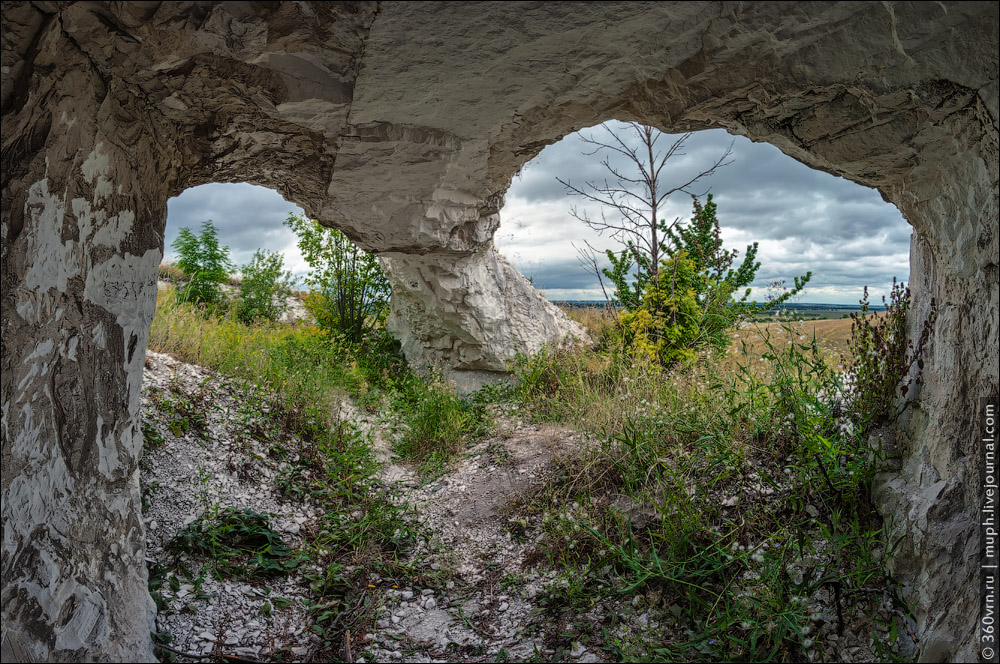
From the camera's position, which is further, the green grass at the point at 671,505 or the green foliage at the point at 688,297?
the green foliage at the point at 688,297

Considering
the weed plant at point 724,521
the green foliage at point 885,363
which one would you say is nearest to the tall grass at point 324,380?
the weed plant at point 724,521

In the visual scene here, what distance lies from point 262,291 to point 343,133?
7855 mm

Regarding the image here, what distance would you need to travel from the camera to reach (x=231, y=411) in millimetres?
4305

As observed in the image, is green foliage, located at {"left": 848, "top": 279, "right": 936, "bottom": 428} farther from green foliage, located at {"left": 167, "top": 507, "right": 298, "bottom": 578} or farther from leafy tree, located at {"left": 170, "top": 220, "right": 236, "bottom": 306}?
leafy tree, located at {"left": 170, "top": 220, "right": 236, "bottom": 306}

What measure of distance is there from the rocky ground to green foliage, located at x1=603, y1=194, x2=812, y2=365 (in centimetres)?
268

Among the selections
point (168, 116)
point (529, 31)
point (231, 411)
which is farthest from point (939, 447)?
point (231, 411)

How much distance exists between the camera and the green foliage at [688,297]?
6.74 metres

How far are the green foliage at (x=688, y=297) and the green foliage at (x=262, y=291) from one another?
6.07 metres

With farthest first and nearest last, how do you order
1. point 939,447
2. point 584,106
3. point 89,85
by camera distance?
point 584,106 < point 939,447 < point 89,85

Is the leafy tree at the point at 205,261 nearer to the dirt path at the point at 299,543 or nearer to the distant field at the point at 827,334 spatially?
the dirt path at the point at 299,543

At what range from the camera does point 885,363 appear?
3078 millimetres

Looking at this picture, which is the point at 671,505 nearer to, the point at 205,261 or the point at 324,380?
the point at 324,380

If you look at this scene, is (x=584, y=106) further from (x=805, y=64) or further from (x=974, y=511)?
(x=974, y=511)

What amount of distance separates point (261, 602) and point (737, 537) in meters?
2.56
